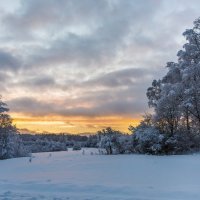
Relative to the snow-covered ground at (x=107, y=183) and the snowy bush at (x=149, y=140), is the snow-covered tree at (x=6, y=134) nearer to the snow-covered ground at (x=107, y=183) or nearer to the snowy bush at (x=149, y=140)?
the snowy bush at (x=149, y=140)

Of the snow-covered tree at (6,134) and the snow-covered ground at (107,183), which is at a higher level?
the snow-covered tree at (6,134)

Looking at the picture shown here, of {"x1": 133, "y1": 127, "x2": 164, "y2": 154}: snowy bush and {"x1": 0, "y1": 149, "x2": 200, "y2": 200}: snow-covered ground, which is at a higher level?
{"x1": 133, "y1": 127, "x2": 164, "y2": 154}: snowy bush

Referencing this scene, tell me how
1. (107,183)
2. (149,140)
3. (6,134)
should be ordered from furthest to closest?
(6,134)
(149,140)
(107,183)

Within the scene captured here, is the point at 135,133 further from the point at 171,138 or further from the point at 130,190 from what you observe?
the point at 130,190

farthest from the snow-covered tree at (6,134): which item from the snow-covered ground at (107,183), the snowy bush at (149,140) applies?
the snow-covered ground at (107,183)

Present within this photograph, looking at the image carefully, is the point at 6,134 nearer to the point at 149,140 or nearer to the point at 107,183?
the point at 149,140

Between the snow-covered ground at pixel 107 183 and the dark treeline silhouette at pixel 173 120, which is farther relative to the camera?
the dark treeline silhouette at pixel 173 120

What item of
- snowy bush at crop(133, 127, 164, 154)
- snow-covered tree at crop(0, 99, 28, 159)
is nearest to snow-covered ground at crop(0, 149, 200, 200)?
snowy bush at crop(133, 127, 164, 154)

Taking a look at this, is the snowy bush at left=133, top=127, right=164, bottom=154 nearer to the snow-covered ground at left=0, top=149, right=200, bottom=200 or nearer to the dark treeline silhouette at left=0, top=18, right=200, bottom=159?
the dark treeline silhouette at left=0, top=18, right=200, bottom=159

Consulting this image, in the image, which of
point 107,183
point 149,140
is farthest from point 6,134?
point 107,183

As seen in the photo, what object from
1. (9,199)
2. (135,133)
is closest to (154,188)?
(9,199)

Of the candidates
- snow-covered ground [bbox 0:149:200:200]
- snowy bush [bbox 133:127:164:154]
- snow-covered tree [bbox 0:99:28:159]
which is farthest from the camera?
snow-covered tree [bbox 0:99:28:159]

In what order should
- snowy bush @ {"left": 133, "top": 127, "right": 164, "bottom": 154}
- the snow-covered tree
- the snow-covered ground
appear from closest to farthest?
1. the snow-covered ground
2. snowy bush @ {"left": 133, "top": 127, "right": 164, "bottom": 154}
3. the snow-covered tree

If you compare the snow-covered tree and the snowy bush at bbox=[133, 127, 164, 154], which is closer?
A: the snowy bush at bbox=[133, 127, 164, 154]
